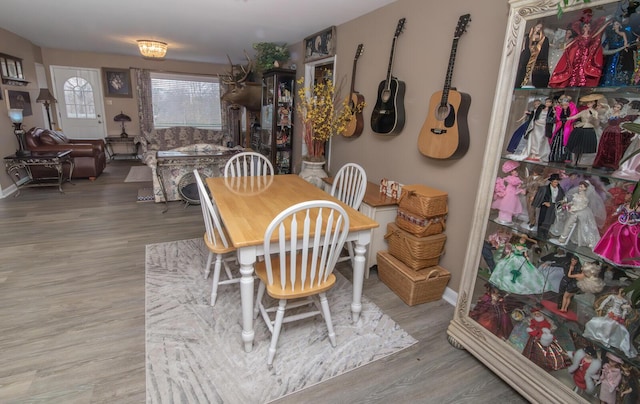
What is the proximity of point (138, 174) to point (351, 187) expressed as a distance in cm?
480

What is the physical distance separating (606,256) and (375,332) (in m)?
1.27

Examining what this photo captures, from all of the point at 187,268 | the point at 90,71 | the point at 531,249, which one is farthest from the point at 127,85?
the point at 531,249

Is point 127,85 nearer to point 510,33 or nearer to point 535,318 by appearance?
point 510,33

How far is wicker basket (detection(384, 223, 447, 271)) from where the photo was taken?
7.73 ft

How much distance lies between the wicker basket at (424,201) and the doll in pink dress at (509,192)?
0.54m

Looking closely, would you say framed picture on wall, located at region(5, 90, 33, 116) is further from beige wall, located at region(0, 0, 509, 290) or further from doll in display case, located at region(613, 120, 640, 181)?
doll in display case, located at region(613, 120, 640, 181)

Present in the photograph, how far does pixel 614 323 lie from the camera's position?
1391 mm

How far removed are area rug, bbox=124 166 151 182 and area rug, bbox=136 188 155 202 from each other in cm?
73

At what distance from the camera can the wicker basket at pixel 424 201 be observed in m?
2.29

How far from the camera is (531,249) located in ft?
5.61

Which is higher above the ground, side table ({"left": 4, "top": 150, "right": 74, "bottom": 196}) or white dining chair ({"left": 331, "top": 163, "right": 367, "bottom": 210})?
white dining chair ({"left": 331, "top": 163, "right": 367, "bottom": 210})

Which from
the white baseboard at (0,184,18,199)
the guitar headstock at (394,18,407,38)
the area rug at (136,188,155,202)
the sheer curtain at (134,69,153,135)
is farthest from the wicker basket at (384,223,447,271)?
the sheer curtain at (134,69,153,135)

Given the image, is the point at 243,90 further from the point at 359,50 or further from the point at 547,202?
the point at 547,202

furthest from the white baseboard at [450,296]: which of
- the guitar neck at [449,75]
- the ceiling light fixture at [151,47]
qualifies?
the ceiling light fixture at [151,47]
